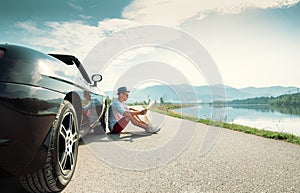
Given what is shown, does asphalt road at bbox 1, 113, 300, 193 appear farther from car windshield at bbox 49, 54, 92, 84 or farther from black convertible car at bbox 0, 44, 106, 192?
car windshield at bbox 49, 54, 92, 84

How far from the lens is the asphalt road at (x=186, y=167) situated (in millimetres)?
2766

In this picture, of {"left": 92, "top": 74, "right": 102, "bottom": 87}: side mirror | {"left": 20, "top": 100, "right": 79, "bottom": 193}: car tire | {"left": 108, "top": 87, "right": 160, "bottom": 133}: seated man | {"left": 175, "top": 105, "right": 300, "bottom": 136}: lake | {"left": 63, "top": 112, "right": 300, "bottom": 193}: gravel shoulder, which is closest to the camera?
{"left": 20, "top": 100, "right": 79, "bottom": 193}: car tire

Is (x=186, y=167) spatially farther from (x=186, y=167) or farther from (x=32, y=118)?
(x=32, y=118)

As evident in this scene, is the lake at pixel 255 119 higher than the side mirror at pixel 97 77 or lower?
lower

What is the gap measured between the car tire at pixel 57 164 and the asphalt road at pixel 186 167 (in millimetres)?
196

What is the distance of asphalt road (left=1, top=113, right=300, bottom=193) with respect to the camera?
9.07 feet

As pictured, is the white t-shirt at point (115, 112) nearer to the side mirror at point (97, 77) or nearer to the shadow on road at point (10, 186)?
the side mirror at point (97, 77)

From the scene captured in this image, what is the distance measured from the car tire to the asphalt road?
196 mm

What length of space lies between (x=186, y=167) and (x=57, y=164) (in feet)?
5.89

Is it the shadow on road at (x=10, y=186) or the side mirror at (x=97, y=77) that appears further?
the side mirror at (x=97, y=77)

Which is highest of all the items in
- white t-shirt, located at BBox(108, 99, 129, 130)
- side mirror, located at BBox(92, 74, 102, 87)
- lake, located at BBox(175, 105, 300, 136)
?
side mirror, located at BBox(92, 74, 102, 87)

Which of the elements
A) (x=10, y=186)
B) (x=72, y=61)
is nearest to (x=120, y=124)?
(x=72, y=61)

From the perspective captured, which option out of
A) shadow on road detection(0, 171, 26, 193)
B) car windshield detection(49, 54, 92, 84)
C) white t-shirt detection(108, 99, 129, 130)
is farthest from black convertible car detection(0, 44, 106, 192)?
white t-shirt detection(108, 99, 129, 130)

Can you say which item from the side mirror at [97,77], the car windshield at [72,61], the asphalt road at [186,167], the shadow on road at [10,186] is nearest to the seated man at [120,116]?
the side mirror at [97,77]
